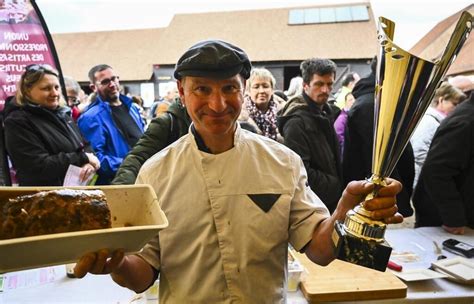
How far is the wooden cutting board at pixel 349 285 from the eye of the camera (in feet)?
5.09

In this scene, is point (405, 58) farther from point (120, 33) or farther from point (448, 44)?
point (120, 33)

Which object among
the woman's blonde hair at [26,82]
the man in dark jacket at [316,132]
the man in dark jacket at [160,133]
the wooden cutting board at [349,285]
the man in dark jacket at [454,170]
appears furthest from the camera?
the woman's blonde hair at [26,82]

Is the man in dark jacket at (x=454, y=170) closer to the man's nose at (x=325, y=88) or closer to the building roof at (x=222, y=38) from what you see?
the man's nose at (x=325, y=88)

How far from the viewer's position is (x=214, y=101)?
3.71ft

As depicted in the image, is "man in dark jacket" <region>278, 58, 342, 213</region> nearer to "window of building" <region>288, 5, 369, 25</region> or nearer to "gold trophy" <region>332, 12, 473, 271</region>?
"gold trophy" <region>332, 12, 473, 271</region>

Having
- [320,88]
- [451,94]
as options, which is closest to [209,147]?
[320,88]

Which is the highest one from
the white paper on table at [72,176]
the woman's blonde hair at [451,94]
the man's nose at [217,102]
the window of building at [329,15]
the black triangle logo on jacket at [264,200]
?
the window of building at [329,15]

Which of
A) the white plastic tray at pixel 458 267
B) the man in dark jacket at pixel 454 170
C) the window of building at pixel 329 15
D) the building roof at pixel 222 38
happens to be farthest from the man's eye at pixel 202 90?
the window of building at pixel 329 15

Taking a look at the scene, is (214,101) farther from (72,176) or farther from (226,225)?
(72,176)

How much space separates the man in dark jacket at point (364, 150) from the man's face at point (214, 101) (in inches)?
71.0

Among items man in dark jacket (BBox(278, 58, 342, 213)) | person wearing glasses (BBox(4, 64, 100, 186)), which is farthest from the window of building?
person wearing glasses (BBox(4, 64, 100, 186))

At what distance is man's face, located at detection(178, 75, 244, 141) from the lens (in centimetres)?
114

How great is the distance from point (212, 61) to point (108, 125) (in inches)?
97.1

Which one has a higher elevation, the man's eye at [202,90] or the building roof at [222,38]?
the building roof at [222,38]
